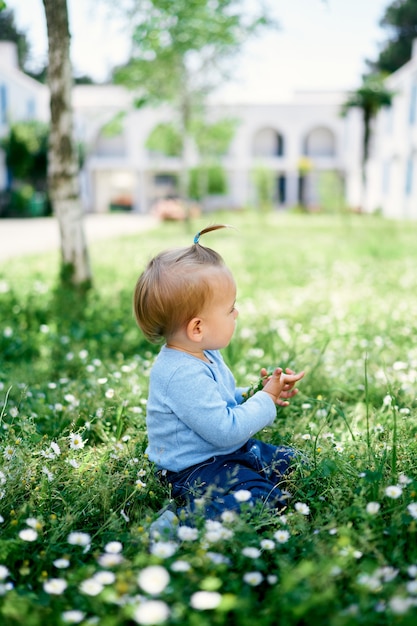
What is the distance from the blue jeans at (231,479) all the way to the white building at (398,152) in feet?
90.6

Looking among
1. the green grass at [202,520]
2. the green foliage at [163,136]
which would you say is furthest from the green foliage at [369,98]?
the green grass at [202,520]

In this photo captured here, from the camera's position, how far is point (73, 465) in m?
2.36

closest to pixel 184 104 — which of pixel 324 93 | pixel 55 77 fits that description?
pixel 55 77

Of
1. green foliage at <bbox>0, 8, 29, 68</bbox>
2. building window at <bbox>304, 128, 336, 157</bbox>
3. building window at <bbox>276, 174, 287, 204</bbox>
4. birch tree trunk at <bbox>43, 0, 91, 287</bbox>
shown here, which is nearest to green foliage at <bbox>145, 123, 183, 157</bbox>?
birch tree trunk at <bbox>43, 0, 91, 287</bbox>

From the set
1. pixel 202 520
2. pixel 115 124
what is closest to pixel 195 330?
pixel 202 520

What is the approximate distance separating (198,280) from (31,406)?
141 cm

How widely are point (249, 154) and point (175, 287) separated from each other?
1924 inches

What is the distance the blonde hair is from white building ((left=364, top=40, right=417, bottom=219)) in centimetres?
2772

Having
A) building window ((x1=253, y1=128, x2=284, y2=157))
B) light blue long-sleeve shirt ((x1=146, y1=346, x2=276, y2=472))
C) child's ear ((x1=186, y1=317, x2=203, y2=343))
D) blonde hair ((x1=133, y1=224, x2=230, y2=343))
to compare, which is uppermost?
building window ((x1=253, y1=128, x2=284, y2=157))

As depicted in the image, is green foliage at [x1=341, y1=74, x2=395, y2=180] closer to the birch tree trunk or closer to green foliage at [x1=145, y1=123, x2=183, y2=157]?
green foliage at [x1=145, y1=123, x2=183, y2=157]

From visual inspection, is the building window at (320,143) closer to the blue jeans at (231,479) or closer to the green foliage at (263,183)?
the green foliage at (263,183)

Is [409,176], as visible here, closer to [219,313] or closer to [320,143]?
[320,143]

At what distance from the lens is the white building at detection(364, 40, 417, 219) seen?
2944 centimetres

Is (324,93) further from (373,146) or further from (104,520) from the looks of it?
(104,520)
